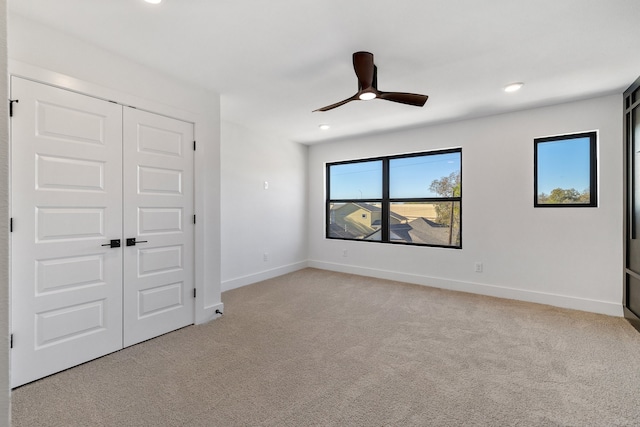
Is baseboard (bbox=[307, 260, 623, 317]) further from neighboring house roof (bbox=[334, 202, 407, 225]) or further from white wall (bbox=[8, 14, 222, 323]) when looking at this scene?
white wall (bbox=[8, 14, 222, 323])

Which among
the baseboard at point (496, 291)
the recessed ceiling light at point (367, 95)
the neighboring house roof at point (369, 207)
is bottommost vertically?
the baseboard at point (496, 291)

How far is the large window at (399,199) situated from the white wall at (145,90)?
2.84m

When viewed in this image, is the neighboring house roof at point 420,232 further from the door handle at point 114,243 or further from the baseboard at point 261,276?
the door handle at point 114,243

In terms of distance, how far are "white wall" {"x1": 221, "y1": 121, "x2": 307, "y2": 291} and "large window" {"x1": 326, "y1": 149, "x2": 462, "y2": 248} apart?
0.64 meters

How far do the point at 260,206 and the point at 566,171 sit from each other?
418 cm

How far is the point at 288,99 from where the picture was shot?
3498mm

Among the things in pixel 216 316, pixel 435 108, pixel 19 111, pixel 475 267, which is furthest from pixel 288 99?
pixel 475 267

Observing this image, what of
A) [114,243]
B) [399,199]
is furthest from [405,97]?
[114,243]

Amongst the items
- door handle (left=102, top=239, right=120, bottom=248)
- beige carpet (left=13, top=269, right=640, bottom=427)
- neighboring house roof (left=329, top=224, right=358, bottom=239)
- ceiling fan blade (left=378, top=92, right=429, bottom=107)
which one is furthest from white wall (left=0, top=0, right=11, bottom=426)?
neighboring house roof (left=329, top=224, right=358, bottom=239)

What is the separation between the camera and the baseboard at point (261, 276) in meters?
4.39

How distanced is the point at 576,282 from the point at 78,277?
5053mm

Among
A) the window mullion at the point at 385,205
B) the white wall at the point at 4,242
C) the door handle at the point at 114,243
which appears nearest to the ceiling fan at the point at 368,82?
the white wall at the point at 4,242

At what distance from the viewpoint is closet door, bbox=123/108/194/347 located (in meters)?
2.63

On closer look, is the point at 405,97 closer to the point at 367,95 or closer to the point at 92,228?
the point at 367,95
